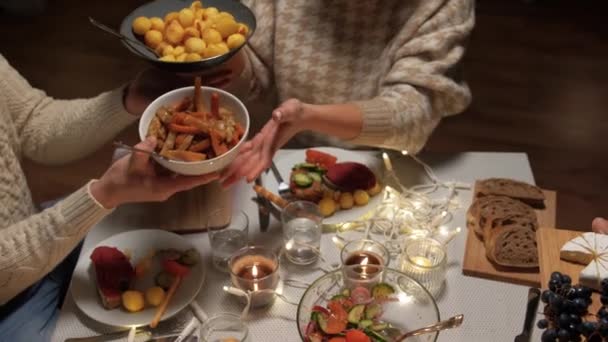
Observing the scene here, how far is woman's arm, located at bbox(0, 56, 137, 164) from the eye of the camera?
61.0 inches

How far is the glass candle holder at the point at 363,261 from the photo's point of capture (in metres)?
1.20

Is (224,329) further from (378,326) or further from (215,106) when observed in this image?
(215,106)

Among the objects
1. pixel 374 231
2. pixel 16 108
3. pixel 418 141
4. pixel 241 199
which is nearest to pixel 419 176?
pixel 418 141

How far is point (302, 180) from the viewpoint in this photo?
57.5 inches

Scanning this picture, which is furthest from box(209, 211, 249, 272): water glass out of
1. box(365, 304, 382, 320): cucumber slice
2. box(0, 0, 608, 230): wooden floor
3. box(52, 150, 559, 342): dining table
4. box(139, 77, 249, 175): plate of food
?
box(0, 0, 608, 230): wooden floor

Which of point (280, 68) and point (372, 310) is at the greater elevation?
point (280, 68)

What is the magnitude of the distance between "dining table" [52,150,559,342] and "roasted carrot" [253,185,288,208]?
0.15ft

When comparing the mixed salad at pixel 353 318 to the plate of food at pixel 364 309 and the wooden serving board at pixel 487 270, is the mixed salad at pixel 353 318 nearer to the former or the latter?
the plate of food at pixel 364 309

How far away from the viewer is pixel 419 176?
1569mm

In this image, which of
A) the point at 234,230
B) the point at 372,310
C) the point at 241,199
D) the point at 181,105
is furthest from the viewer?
the point at 241,199

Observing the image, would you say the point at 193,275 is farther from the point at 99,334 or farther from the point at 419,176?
the point at 419,176

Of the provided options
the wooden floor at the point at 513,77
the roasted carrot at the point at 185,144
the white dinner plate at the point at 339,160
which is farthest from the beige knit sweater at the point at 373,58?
the wooden floor at the point at 513,77

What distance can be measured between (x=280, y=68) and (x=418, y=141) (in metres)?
0.43

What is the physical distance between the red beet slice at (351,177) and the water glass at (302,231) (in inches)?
4.0
